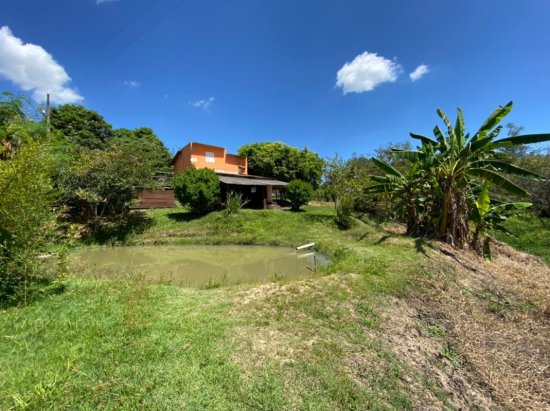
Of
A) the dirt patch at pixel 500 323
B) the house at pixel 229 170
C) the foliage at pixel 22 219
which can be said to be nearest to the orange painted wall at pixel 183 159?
the house at pixel 229 170

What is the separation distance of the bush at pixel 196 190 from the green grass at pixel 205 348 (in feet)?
38.4

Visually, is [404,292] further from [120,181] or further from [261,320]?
[120,181]

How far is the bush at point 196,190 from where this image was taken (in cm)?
1744

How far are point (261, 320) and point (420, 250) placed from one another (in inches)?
224

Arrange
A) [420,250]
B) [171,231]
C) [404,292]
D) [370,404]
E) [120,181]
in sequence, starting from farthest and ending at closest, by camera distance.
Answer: [171,231], [120,181], [420,250], [404,292], [370,404]

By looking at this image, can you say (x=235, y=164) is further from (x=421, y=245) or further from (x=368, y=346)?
(x=368, y=346)

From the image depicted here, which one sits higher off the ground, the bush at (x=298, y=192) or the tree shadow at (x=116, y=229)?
the bush at (x=298, y=192)

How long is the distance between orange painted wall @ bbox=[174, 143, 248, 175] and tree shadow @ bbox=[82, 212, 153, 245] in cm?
993

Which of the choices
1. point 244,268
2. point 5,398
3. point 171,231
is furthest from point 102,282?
point 171,231

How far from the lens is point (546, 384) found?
3674 millimetres

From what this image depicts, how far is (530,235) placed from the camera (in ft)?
45.8

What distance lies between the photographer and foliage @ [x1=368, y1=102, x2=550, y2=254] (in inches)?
322

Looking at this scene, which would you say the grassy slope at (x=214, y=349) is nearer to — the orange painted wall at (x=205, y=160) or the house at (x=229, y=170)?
the house at (x=229, y=170)

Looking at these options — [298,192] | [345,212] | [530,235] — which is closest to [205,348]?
[345,212]
